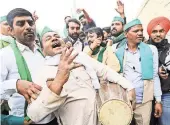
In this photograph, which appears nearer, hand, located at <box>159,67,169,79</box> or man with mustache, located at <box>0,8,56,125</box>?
man with mustache, located at <box>0,8,56,125</box>

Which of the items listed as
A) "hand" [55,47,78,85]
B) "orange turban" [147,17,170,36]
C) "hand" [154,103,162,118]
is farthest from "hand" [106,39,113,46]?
"hand" [55,47,78,85]

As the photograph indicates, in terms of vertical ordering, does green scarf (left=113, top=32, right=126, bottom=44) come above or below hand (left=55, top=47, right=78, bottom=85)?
above

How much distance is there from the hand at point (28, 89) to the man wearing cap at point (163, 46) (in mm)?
1032

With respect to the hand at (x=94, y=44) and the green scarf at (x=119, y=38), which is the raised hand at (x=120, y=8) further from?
the hand at (x=94, y=44)

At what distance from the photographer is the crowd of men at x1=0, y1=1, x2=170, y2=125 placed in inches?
75.6

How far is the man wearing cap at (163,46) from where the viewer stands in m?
2.39

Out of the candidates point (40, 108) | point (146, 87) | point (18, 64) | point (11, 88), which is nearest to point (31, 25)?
point (18, 64)

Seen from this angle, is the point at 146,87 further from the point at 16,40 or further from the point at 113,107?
the point at 16,40

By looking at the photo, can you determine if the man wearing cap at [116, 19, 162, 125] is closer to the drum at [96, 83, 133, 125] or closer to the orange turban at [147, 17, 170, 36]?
the orange turban at [147, 17, 170, 36]

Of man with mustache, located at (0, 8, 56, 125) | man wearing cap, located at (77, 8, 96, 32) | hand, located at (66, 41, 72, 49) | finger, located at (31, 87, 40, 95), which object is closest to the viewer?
finger, located at (31, 87, 40, 95)

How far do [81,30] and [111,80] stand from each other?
1.52ft

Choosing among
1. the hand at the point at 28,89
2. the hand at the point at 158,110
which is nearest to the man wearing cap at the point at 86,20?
the hand at the point at 28,89

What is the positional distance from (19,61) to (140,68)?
3.10 feet

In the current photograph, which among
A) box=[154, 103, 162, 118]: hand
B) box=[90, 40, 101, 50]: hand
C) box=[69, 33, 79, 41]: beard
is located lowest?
box=[154, 103, 162, 118]: hand
